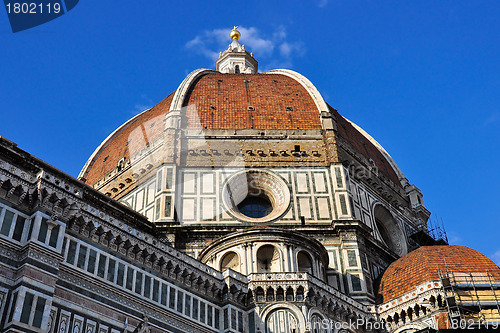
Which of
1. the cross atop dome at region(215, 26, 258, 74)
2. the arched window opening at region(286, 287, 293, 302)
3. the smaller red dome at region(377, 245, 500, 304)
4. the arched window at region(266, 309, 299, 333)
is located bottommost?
the arched window at region(266, 309, 299, 333)

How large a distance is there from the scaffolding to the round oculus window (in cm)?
930

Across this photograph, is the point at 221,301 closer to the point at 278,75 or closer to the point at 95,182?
the point at 95,182

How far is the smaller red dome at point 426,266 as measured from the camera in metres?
26.9

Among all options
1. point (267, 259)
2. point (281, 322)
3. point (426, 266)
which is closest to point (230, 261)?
point (267, 259)

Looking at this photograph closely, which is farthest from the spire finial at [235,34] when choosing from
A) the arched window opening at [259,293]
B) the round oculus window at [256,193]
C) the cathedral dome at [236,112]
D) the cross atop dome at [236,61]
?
the arched window opening at [259,293]

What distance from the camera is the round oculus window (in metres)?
31.8

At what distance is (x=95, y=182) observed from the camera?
37.1 meters

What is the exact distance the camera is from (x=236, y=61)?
53031mm

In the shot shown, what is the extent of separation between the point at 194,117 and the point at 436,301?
57.2ft

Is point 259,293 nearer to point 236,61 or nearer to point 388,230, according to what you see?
point 388,230

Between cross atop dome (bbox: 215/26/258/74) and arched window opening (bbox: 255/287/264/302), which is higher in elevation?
cross atop dome (bbox: 215/26/258/74)

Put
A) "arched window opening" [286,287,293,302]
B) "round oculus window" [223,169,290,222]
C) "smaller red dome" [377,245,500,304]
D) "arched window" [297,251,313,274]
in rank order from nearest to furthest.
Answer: "arched window opening" [286,287,293,302]
"arched window" [297,251,313,274]
"smaller red dome" [377,245,500,304]
"round oculus window" [223,169,290,222]

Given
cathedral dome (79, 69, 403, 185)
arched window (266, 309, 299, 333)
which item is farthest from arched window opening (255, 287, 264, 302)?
cathedral dome (79, 69, 403, 185)

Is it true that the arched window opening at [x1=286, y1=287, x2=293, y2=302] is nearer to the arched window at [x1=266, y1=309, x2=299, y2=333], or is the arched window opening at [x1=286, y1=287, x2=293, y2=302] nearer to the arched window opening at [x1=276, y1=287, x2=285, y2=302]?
the arched window opening at [x1=276, y1=287, x2=285, y2=302]
